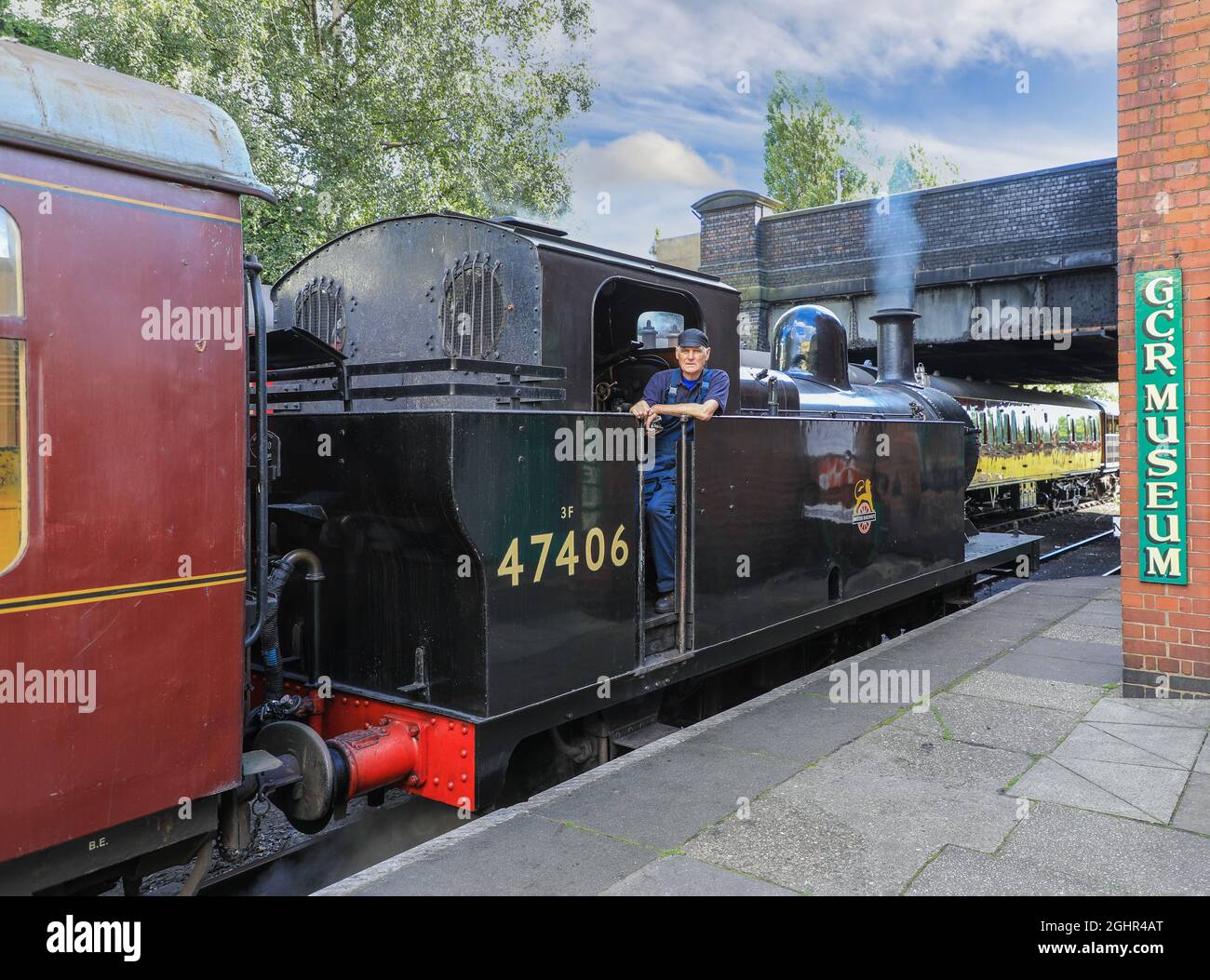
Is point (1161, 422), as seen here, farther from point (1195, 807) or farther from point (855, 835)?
point (855, 835)

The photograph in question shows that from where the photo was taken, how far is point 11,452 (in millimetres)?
2229

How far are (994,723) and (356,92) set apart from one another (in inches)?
517

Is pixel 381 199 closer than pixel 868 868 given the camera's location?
No

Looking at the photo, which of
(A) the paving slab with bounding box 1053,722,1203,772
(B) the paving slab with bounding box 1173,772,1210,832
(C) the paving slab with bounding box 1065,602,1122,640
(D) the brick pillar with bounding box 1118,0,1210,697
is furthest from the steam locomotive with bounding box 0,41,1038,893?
(C) the paving slab with bounding box 1065,602,1122,640

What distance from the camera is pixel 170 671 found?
101 inches

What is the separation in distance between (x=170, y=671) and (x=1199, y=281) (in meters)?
5.25

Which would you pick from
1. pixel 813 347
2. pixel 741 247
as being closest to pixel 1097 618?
pixel 813 347

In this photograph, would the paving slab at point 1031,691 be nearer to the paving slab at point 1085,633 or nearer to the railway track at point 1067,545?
the paving slab at point 1085,633

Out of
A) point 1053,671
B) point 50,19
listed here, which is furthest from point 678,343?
point 50,19

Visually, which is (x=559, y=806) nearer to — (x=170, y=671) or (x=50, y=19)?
(x=170, y=671)

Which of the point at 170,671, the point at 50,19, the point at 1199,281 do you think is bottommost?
the point at 170,671

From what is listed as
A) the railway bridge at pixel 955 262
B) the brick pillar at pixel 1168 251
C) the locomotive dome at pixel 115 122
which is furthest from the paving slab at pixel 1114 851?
the railway bridge at pixel 955 262

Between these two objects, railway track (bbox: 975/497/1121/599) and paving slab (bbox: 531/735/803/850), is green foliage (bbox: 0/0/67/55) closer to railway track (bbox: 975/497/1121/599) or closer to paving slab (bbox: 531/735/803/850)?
paving slab (bbox: 531/735/803/850)

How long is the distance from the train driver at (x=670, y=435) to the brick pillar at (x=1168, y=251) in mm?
2250
